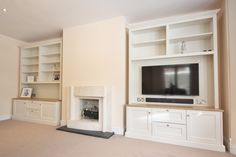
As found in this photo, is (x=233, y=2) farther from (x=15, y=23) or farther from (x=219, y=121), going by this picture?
(x=15, y=23)

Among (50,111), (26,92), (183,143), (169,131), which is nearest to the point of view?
(183,143)

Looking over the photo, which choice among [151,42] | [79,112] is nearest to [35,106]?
[79,112]

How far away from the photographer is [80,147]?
2.62 m

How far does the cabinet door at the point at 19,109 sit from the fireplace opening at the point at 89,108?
2.15 metres

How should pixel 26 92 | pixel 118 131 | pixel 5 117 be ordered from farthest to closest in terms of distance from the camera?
1. pixel 26 92
2. pixel 5 117
3. pixel 118 131

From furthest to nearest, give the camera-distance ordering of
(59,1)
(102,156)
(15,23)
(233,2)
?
(15,23) < (59,1) < (233,2) < (102,156)

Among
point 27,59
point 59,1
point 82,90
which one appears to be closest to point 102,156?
point 82,90

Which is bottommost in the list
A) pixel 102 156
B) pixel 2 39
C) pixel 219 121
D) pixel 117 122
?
pixel 102 156

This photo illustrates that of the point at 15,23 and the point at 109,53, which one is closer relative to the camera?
the point at 109,53

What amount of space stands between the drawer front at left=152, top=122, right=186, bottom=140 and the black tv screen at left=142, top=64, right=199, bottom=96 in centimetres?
70

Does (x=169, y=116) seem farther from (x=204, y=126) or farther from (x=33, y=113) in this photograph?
(x=33, y=113)

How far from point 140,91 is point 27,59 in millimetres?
4443

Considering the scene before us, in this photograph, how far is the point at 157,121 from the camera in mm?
2965

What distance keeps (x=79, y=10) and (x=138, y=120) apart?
2767 mm
